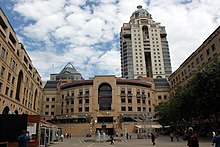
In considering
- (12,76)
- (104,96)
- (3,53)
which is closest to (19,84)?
(12,76)

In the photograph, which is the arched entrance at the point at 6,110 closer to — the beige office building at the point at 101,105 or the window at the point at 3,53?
the window at the point at 3,53

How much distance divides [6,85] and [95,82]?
39123 mm

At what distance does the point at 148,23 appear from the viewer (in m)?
144

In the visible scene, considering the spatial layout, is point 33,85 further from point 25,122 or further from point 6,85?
point 25,122

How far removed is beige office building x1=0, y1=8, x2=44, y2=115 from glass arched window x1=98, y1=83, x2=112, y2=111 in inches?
1006

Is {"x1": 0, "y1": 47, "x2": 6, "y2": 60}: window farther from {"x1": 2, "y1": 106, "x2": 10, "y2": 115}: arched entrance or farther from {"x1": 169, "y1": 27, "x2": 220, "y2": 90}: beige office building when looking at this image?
{"x1": 169, "y1": 27, "x2": 220, "y2": 90}: beige office building

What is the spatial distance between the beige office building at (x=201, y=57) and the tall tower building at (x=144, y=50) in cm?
6324

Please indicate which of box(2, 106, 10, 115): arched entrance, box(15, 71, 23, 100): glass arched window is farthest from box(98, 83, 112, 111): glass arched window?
box(2, 106, 10, 115): arched entrance

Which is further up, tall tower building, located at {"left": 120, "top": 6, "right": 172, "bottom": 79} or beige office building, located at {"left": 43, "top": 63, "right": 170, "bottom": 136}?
tall tower building, located at {"left": 120, "top": 6, "right": 172, "bottom": 79}

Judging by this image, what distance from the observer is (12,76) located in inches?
1662

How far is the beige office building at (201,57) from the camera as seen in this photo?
44531 mm

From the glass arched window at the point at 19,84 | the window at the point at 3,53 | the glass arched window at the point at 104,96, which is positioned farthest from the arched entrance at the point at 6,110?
the glass arched window at the point at 104,96

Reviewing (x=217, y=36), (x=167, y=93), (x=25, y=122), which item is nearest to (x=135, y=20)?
(x=167, y=93)

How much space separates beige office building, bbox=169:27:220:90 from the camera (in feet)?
146
